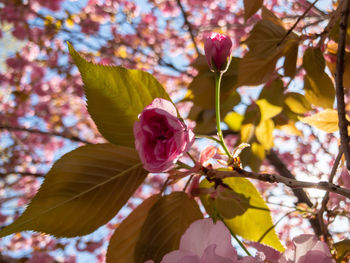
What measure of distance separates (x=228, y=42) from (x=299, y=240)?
0.28 meters

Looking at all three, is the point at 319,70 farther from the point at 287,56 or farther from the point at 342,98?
the point at 342,98

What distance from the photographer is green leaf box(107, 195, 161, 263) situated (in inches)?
17.9

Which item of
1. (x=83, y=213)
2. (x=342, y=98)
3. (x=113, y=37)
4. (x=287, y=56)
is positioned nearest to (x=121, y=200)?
(x=83, y=213)

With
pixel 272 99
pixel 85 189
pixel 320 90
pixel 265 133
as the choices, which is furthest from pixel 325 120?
pixel 85 189

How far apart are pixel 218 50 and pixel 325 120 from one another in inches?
11.6

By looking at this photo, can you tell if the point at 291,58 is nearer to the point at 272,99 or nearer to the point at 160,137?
the point at 272,99

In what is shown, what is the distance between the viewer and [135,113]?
438 millimetres

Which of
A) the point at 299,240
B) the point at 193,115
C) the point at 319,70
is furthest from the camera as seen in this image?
the point at 193,115

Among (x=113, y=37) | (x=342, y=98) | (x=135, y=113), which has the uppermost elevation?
(x=113, y=37)

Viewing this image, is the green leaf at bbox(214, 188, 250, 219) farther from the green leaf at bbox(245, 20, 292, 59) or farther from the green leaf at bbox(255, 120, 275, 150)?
the green leaf at bbox(255, 120, 275, 150)

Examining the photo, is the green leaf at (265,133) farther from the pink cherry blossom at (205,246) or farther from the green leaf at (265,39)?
the pink cherry blossom at (205,246)

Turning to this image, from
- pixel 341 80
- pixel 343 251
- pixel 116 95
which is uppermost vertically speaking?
pixel 116 95

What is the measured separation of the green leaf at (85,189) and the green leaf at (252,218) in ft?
0.43

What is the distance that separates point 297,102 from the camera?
82 centimetres
